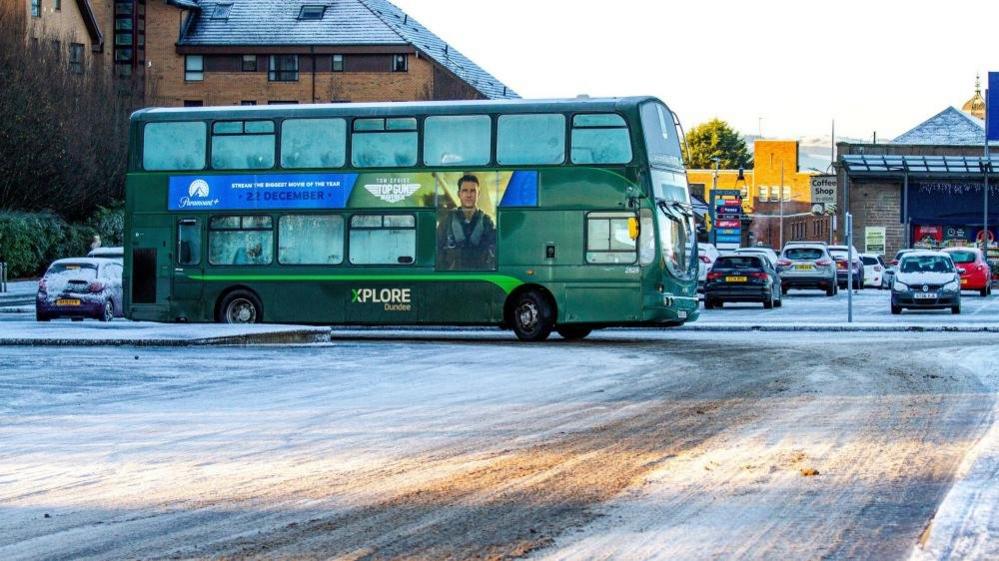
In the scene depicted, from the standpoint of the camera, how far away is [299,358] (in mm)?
22859

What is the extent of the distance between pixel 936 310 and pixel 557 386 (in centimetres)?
2807

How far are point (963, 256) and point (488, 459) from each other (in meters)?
44.9

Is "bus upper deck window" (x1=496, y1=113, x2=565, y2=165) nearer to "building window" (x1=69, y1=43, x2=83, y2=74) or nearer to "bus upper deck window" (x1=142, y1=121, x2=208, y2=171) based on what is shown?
"bus upper deck window" (x1=142, y1=121, x2=208, y2=171)

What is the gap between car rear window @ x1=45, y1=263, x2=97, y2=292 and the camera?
3522 centimetres

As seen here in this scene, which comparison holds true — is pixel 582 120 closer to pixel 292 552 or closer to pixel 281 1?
pixel 292 552

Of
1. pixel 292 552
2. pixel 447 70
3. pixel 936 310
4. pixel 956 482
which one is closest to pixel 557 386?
pixel 956 482

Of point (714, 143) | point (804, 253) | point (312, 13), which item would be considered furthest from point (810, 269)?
point (714, 143)

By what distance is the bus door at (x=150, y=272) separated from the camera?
29.6m

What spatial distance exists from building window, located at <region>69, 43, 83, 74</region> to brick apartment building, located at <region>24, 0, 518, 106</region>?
624cm

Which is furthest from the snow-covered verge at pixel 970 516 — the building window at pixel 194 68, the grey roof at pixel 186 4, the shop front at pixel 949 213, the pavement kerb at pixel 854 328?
the building window at pixel 194 68

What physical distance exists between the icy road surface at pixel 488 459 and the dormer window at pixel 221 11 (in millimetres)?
67196

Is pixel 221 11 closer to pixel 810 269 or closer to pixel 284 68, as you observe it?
pixel 284 68

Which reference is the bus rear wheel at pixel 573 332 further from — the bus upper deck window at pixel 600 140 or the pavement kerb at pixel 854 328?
the pavement kerb at pixel 854 328

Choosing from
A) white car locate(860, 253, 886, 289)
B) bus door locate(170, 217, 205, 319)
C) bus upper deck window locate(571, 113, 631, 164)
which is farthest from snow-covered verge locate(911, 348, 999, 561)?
white car locate(860, 253, 886, 289)
